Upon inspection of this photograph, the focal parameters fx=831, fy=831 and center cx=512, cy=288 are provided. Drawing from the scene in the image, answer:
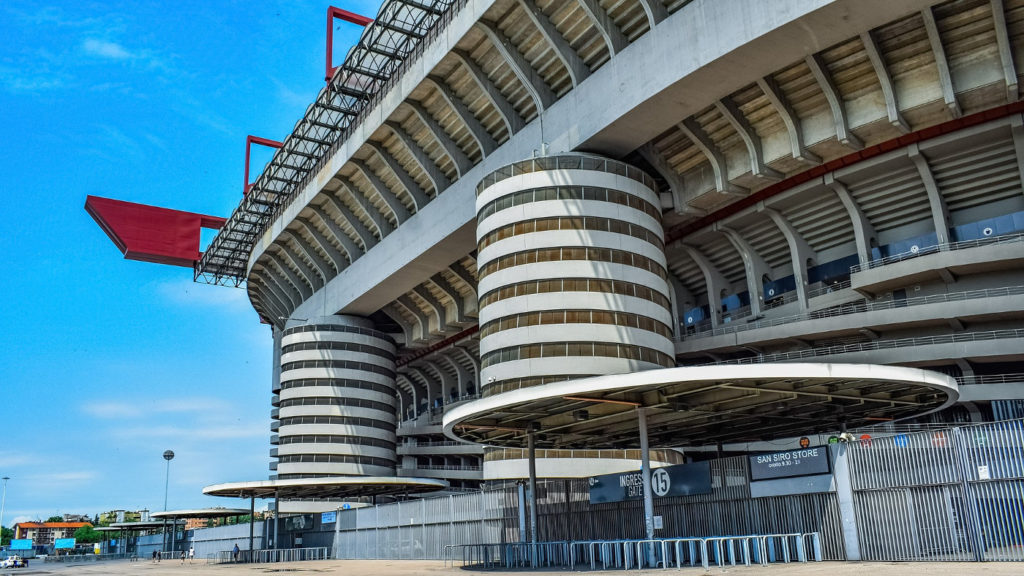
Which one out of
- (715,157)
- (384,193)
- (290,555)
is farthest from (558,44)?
(290,555)

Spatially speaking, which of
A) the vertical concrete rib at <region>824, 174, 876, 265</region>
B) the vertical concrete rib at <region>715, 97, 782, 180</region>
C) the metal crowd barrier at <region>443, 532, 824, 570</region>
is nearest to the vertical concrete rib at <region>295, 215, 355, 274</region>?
the vertical concrete rib at <region>715, 97, 782, 180</region>

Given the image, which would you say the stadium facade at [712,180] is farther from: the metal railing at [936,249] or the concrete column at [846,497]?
the concrete column at [846,497]

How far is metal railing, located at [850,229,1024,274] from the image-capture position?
42.0 m

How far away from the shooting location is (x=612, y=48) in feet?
150

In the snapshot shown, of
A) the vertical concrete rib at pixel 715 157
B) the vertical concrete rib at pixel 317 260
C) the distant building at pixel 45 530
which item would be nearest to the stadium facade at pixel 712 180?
the vertical concrete rib at pixel 715 157

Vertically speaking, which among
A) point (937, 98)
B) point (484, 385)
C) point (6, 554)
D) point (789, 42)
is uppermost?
point (789, 42)

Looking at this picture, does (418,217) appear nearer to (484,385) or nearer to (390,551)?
(484,385)

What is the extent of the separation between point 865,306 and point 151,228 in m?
70.2

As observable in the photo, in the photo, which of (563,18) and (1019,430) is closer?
(1019,430)

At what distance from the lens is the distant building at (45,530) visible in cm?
18350

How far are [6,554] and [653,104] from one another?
3753 inches

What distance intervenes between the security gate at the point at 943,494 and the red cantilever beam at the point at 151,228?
7766 centimetres

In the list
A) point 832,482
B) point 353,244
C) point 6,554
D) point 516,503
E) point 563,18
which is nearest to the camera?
point 832,482

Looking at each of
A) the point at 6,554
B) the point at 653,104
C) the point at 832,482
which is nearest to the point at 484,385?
the point at 653,104
